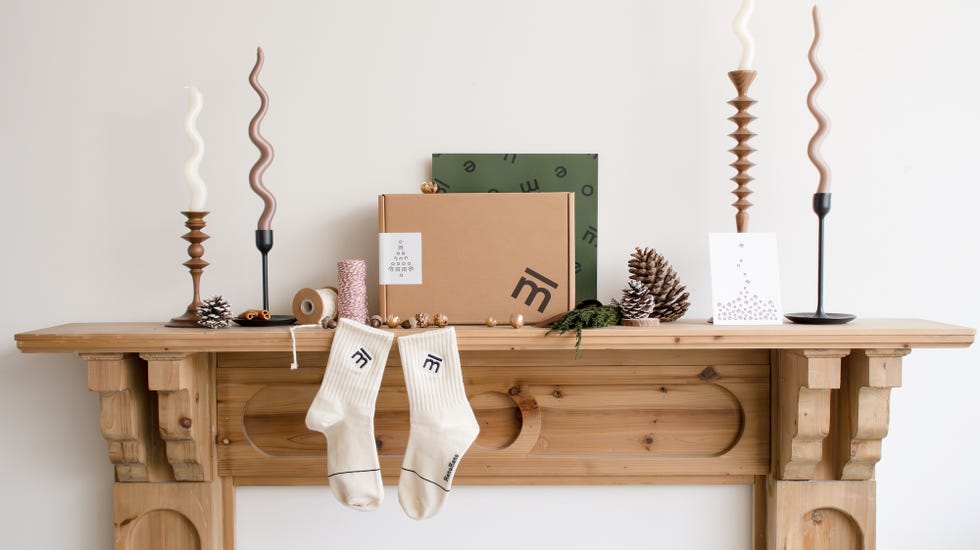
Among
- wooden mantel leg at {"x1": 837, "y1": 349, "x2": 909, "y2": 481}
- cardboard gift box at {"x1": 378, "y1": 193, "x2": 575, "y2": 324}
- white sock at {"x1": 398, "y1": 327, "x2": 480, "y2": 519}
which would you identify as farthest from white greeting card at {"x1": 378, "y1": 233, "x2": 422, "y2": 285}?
wooden mantel leg at {"x1": 837, "y1": 349, "x2": 909, "y2": 481}

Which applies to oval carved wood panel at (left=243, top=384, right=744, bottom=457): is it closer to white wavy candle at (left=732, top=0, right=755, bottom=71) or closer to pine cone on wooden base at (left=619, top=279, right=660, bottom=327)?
pine cone on wooden base at (left=619, top=279, right=660, bottom=327)

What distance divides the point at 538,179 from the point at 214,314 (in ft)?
1.90

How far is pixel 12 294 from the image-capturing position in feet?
4.22

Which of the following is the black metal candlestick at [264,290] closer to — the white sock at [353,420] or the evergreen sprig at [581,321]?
the white sock at [353,420]

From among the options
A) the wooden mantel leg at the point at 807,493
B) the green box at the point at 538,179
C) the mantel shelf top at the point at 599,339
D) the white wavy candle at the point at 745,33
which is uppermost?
the white wavy candle at the point at 745,33

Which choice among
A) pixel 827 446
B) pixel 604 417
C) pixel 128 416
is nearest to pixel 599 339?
pixel 604 417

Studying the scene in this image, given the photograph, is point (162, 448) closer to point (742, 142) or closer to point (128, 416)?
point (128, 416)

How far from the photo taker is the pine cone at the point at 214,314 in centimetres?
113

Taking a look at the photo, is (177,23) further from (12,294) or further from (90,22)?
(12,294)

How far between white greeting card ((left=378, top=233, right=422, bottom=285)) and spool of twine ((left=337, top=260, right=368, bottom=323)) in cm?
4

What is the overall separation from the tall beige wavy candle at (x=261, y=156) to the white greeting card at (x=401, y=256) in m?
0.21

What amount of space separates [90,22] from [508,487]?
1.11 m

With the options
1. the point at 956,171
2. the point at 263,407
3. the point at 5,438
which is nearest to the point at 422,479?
the point at 263,407

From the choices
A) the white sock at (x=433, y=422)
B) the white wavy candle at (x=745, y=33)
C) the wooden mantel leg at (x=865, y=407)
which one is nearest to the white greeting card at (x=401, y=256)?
the white sock at (x=433, y=422)
